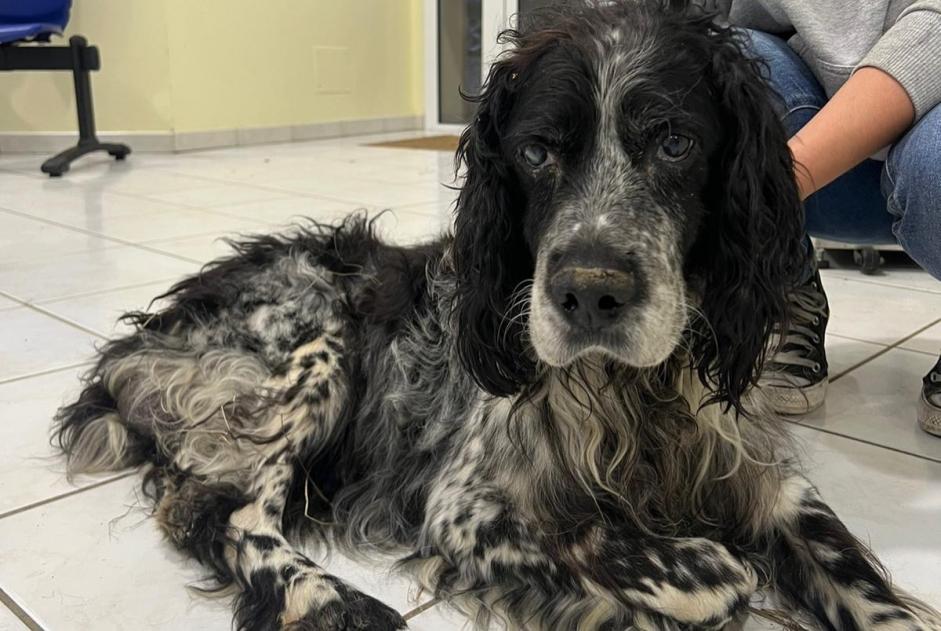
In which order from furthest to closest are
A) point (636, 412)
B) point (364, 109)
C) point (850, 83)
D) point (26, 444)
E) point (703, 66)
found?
point (364, 109) → point (26, 444) → point (850, 83) → point (636, 412) → point (703, 66)

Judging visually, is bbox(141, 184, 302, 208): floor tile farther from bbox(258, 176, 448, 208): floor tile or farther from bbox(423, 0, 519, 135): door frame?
bbox(423, 0, 519, 135): door frame

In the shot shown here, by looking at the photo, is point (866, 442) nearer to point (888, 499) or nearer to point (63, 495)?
point (888, 499)

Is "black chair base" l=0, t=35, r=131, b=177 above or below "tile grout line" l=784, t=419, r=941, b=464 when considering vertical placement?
above

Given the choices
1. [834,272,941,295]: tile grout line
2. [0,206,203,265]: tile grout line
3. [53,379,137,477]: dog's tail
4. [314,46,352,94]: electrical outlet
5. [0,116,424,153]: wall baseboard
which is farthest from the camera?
[314,46,352,94]: electrical outlet

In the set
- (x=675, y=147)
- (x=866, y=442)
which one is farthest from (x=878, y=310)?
(x=675, y=147)

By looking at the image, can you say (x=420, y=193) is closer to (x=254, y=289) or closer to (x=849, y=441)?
(x=254, y=289)

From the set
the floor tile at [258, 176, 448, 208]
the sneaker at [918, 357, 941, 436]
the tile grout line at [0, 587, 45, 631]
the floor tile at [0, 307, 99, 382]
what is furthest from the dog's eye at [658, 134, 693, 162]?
the floor tile at [258, 176, 448, 208]

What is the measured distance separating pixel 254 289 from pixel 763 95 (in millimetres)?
1305

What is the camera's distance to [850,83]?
6.40 feet

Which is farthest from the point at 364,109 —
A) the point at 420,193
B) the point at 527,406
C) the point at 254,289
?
the point at 527,406

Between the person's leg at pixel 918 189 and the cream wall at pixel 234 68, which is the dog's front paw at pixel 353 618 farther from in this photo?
the cream wall at pixel 234 68

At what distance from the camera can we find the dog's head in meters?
1.38

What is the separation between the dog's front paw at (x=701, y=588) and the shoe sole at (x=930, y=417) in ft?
3.08

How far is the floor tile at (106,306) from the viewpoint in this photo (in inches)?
117
